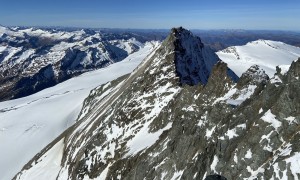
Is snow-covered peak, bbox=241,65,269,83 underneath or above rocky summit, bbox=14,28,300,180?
above

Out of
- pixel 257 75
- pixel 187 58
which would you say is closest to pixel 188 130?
pixel 257 75

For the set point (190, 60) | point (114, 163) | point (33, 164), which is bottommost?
point (33, 164)

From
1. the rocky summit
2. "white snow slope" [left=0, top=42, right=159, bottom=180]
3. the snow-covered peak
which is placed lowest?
"white snow slope" [left=0, top=42, right=159, bottom=180]

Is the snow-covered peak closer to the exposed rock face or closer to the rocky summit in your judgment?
the rocky summit

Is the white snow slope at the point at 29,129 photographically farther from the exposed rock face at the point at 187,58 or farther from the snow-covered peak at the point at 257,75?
the snow-covered peak at the point at 257,75

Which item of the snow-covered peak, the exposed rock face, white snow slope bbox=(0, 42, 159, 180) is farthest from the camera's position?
white snow slope bbox=(0, 42, 159, 180)

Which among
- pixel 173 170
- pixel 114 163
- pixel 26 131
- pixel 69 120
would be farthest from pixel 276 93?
pixel 26 131

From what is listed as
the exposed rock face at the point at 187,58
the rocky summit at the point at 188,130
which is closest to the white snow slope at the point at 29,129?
the rocky summit at the point at 188,130

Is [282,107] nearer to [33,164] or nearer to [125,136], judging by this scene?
[125,136]

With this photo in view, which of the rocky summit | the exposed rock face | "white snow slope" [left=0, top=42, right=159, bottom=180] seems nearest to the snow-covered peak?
the rocky summit
